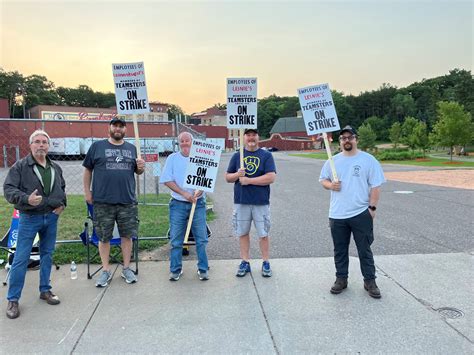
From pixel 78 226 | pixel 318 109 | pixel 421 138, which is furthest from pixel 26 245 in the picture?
pixel 421 138

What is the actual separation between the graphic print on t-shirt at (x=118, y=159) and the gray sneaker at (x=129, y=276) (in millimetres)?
1335

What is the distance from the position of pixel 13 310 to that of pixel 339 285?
3.59 meters

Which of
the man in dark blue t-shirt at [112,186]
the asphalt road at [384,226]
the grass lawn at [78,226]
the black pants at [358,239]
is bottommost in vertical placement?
the asphalt road at [384,226]

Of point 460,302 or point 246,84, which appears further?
point 246,84

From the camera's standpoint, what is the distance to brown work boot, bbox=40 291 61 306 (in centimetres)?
402

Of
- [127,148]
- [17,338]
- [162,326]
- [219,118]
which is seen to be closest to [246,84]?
[127,148]

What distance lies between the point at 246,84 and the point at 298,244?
2.99 metres

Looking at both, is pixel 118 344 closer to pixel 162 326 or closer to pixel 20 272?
pixel 162 326

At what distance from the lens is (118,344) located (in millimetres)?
3234

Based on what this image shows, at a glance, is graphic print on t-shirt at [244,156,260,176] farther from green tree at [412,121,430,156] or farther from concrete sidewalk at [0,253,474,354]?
green tree at [412,121,430,156]

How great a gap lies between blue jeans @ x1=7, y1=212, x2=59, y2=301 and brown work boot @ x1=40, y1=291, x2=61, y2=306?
0.15 feet

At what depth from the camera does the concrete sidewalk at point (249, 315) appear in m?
3.21

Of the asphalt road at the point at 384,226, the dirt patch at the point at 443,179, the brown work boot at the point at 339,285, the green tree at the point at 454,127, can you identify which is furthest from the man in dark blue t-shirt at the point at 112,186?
the green tree at the point at 454,127

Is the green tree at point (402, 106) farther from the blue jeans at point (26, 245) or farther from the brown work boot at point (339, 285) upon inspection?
the blue jeans at point (26, 245)
